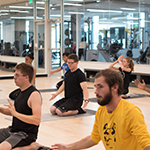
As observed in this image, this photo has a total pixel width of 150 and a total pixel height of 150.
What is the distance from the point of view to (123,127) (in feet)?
6.52

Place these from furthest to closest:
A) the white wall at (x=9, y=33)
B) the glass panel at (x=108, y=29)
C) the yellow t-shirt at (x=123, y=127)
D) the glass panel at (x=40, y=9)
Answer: the glass panel at (x=40, y=9) < the white wall at (x=9, y=33) < the glass panel at (x=108, y=29) < the yellow t-shirt at (x=123, y=127)

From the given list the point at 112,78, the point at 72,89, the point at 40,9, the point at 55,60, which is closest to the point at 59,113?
the point at 72,89

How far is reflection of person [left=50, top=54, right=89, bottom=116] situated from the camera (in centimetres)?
577

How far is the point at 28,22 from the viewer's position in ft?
47.3

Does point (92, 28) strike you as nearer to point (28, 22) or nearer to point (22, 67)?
point (28, 22)

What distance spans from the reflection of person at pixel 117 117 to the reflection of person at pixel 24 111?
1062 millimetres

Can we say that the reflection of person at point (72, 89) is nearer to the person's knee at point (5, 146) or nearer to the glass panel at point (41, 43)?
the person's knee at point (5, 146)

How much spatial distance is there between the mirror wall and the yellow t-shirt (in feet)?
28.8

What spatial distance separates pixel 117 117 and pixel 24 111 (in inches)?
52.2

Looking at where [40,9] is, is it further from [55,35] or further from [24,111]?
[24,111]

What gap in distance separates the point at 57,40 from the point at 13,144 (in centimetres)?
1106

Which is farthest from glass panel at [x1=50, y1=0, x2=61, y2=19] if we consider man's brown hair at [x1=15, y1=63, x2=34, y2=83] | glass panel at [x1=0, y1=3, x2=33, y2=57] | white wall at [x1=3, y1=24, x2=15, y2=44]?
man's brown hair at [x1=15, y1=63, x2=34, y2=83]

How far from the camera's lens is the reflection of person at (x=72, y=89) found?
5773mm

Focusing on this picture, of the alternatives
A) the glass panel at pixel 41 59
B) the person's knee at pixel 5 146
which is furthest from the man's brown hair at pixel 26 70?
the glass panel at pixel 41 59
